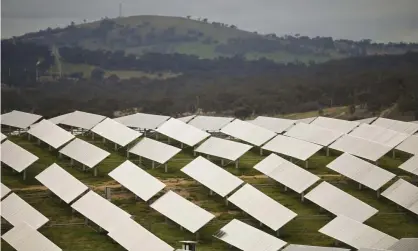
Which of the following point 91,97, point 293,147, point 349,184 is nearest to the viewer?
point 349,184

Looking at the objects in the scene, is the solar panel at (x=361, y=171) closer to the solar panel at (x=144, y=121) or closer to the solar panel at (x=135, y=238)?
the solar panel at (x=135, y=238)

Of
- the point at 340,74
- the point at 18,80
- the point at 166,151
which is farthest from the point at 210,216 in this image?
the point at 340,74

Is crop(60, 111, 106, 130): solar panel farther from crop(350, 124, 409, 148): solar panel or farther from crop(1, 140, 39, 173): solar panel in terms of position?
crop(350, 124, 409, 148): solar panel

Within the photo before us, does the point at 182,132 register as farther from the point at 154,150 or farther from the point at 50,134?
the point at 50,134

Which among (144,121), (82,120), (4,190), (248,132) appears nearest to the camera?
(4,190)

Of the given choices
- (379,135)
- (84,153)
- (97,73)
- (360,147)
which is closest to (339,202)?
(360,147)

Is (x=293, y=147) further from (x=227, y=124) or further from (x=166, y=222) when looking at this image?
(x=166, y=222)
